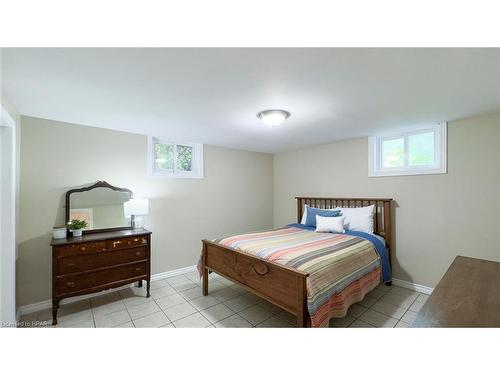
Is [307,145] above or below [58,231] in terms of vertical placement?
above

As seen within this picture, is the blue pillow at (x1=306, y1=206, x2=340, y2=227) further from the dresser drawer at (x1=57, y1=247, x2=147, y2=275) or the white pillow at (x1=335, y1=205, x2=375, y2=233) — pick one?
the dresser drawer at (x1=57, y1=247, x2=147, y2=275)

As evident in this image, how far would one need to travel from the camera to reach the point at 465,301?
108cm

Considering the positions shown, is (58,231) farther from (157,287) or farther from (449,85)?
(449,85)

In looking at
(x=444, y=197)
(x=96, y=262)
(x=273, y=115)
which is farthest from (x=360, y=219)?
(x=96, y=262)

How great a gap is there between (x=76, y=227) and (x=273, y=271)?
2.30 metres

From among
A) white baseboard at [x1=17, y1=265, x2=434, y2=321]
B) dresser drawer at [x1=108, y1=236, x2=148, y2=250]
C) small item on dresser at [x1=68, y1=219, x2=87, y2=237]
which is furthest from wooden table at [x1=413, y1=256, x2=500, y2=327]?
small item on dresser at [x1=68, y1=219, x2=87, y2=237]

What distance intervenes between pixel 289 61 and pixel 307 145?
9.13ft

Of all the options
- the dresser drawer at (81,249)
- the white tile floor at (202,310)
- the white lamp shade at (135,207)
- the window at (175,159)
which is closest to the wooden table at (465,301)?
the white tile floor at (202,310)

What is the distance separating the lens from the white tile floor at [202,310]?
220 centimetres

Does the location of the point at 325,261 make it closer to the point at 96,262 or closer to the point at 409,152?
the point at 409,152

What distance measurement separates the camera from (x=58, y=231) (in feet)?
7.83
